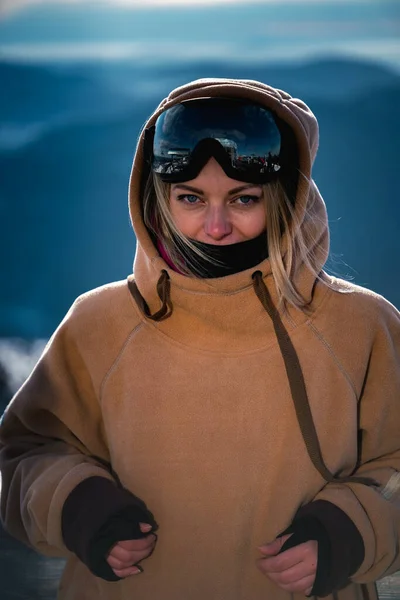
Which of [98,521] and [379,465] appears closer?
[98,521]

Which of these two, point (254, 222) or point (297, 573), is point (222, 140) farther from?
point (297, 573)

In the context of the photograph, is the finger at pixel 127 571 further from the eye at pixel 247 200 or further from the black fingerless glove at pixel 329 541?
the eye at pixel 247 200

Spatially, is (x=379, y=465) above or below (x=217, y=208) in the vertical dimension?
below

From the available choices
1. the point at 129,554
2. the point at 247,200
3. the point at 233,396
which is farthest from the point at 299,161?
the point at 129,554

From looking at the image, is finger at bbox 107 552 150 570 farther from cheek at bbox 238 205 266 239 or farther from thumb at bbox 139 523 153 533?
cheek at bbox 238 205 266 239

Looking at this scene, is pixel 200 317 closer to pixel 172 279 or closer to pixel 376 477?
pixel 172 279

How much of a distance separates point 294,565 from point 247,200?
0.74m

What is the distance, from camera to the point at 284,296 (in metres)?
1.94

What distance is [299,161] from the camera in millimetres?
1965

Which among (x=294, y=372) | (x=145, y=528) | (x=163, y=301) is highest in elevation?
(x=163, y=301)

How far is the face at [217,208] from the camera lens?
74.0 inches

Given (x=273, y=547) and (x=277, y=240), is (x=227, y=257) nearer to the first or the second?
(x=277, y=240)

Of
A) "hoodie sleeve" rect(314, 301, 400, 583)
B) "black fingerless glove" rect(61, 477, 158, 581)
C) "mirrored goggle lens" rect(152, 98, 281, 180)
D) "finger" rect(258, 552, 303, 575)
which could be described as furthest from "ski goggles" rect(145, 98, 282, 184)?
"finger" rect(258, 552, 303, 575)

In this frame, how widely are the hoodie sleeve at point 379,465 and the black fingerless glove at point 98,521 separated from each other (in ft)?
1.29
